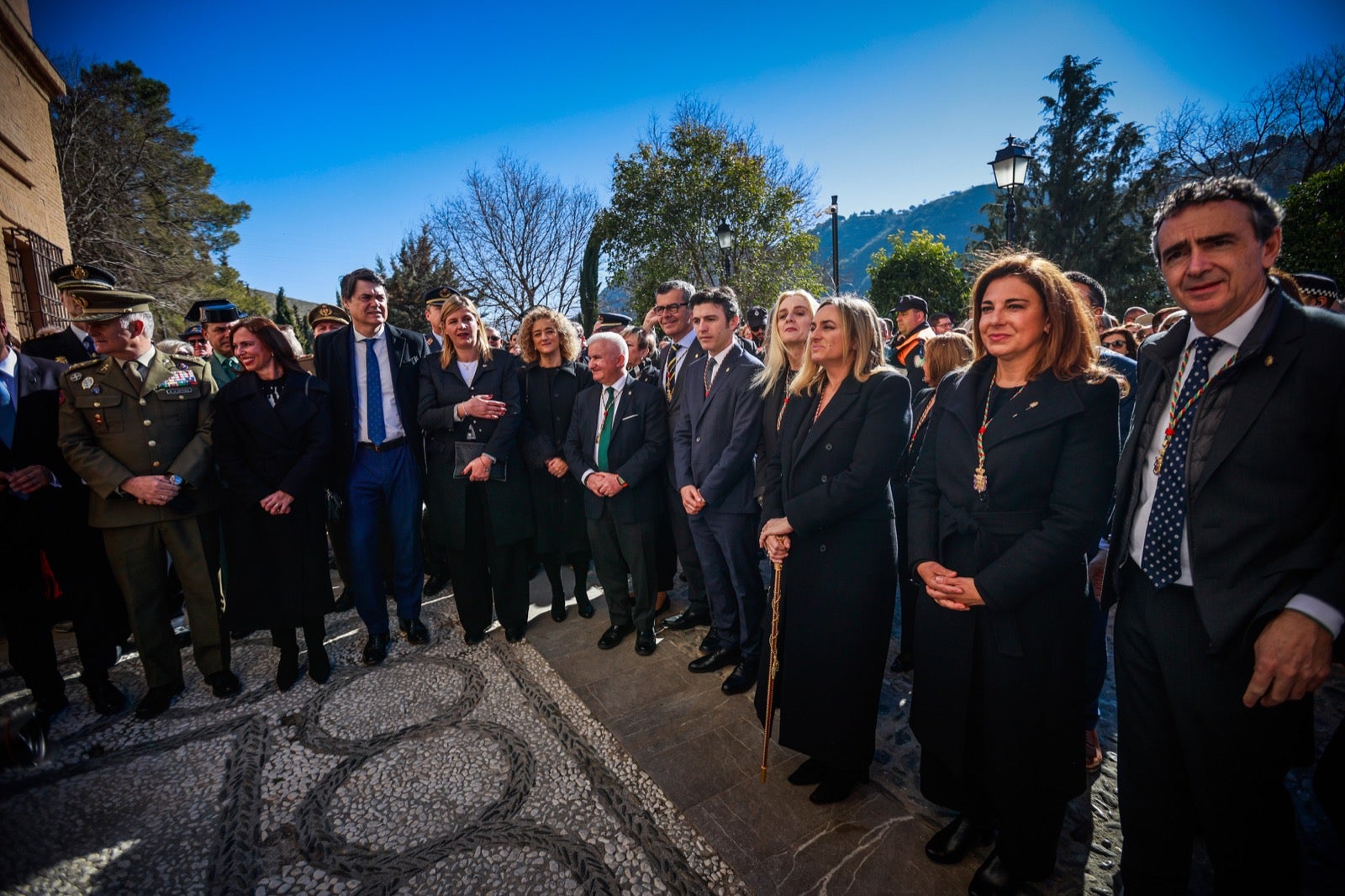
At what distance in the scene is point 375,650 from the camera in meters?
3.85

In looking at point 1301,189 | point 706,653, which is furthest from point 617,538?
point 1301,189

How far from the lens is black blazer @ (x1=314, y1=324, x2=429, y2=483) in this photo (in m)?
3.83

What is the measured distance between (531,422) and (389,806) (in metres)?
2.57

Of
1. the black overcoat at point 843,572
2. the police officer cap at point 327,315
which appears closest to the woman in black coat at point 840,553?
the black overcoat at point 843,572

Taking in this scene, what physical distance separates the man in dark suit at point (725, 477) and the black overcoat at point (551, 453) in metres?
1.04

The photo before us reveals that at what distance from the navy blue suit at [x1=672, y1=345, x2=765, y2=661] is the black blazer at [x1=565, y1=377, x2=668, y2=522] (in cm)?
25

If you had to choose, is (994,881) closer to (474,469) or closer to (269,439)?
(474,469)

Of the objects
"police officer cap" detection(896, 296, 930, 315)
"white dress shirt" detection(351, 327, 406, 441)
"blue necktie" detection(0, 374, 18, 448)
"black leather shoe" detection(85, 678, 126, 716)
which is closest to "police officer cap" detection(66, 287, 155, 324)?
"blue necktie" detection(0, 374, 18, 448)

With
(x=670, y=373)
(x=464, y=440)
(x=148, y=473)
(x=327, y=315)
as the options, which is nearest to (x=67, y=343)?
(x=327, y=315)

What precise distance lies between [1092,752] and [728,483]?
2190mm

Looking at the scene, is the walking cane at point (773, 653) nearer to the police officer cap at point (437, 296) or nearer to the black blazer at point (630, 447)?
the black blazer at point (630, 447)

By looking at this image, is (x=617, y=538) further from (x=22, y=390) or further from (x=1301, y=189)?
(x=1301, y=189)

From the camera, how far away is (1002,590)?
184 cm

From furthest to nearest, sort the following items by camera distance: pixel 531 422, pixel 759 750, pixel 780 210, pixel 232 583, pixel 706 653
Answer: pixel 780 210 → pixel 531 422 → pixel 706 653 → pixel 232 583 → pixel 759 750
